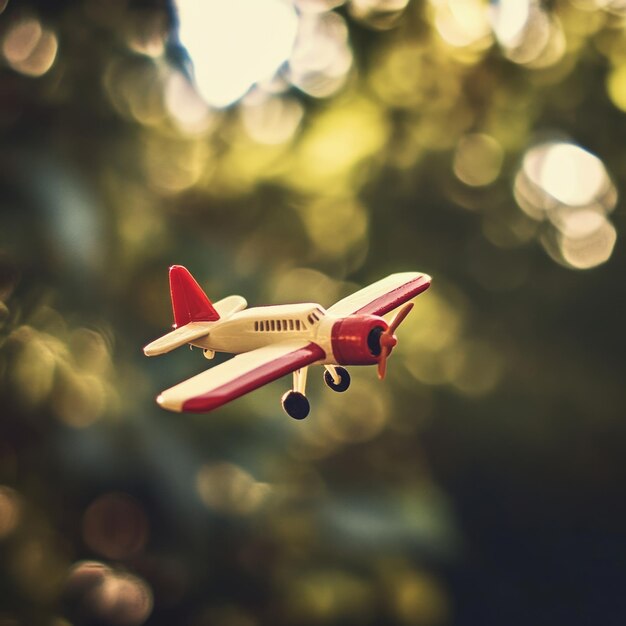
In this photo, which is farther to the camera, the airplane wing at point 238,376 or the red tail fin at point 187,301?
the red tail fin at point 187,301

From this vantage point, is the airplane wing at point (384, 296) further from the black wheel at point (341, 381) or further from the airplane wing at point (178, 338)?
the airplane wing at point (178, 338)

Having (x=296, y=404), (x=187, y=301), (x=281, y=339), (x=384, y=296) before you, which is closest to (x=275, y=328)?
(x=281, y=339)

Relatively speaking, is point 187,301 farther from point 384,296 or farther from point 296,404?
point 384,296

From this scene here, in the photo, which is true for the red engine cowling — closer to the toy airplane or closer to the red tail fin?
the toy airplane

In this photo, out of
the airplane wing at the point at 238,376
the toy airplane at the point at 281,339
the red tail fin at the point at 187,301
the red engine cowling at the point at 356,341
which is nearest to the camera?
the airplane wing at the point at 238,376

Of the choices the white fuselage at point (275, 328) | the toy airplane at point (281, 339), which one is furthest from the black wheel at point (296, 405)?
the white fuselage at point (275, 328)

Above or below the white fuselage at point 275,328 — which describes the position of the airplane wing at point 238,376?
below

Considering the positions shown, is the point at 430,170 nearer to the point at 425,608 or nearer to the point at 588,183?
the point at 588,183
